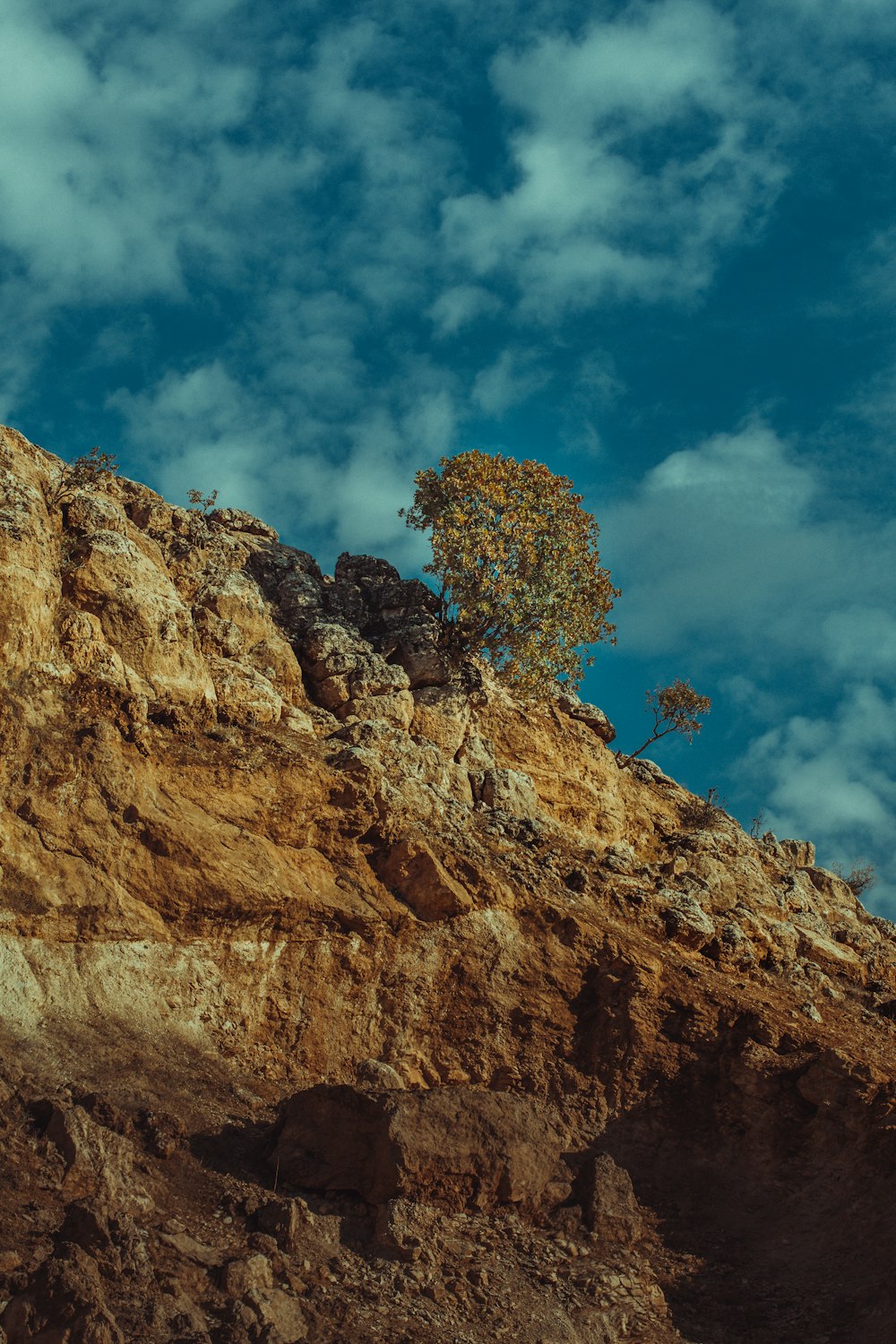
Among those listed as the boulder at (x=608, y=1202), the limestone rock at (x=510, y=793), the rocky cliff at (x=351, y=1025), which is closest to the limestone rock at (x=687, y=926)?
the rocky cliff at (x=351, y=1025)

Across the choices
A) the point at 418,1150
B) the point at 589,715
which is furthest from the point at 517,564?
the point at 418,1150

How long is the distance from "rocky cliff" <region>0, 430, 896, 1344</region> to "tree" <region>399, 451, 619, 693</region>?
10.2 feet

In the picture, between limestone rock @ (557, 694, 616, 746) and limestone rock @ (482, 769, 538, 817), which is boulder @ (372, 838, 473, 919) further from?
limestone rock @ (557, 694, 616, 746)

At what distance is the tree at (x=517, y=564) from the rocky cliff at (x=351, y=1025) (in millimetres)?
3094

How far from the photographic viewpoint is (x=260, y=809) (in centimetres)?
1853

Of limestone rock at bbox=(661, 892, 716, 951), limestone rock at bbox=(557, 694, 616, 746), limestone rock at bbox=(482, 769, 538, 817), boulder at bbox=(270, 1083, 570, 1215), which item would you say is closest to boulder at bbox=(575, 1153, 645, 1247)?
boulder at bbox=(270, 1083, 570, 1215)

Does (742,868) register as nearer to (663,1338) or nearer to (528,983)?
(528,983)

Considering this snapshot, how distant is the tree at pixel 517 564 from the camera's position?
88.8 ft

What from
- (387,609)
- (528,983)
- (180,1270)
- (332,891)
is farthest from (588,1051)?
(387,609)

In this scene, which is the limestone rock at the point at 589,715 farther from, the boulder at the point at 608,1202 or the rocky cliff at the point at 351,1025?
the boulder at the point at 608,1202

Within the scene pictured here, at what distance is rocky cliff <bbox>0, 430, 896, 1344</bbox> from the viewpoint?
12.8 meters

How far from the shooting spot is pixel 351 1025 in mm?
17531

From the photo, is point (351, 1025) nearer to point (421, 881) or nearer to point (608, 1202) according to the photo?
point (421, 881)

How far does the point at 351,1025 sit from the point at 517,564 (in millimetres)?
13182
